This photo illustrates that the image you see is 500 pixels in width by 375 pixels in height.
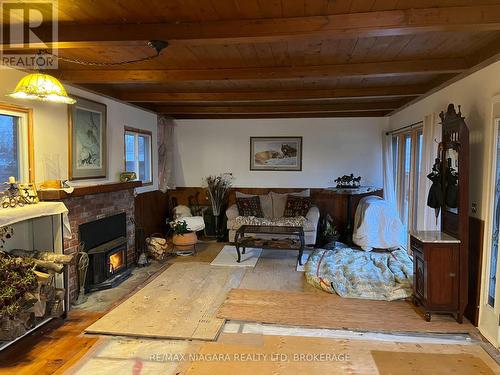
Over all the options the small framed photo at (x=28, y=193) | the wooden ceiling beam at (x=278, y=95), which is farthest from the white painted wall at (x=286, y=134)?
the small framed photo at (x=28, y=193)

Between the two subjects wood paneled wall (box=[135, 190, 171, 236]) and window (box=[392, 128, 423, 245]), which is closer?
window (box=[392, 128, 423, 245])

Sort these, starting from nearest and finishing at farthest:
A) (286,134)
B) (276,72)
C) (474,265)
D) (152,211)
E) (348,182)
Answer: (474,265)
(276,72)
(152,211)
(348,182)
(286,134)

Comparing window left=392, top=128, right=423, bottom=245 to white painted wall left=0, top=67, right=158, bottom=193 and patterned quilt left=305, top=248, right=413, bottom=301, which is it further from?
white painted wall left=0, top=67, right=158, bottom=193

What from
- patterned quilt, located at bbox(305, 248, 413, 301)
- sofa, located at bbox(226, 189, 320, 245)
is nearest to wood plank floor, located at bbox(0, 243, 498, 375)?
patterned quilt, located at bbox(305, 248, 413, 301)

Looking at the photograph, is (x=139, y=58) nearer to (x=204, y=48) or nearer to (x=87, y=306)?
(x=204, y=48)

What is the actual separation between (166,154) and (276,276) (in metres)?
3.41

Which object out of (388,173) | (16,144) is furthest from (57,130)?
(388,173)

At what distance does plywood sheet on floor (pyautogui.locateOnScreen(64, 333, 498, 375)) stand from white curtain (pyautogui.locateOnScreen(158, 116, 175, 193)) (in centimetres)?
396

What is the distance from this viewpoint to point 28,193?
3.15 m

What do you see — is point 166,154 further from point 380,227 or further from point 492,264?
point 492,264

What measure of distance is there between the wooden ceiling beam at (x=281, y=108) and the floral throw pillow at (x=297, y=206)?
1547mm

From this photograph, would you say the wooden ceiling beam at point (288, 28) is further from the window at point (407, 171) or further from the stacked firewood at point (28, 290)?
the window at point (407, 171)

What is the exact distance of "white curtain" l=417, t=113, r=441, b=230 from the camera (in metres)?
4.16

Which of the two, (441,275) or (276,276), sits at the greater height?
(441,275)
